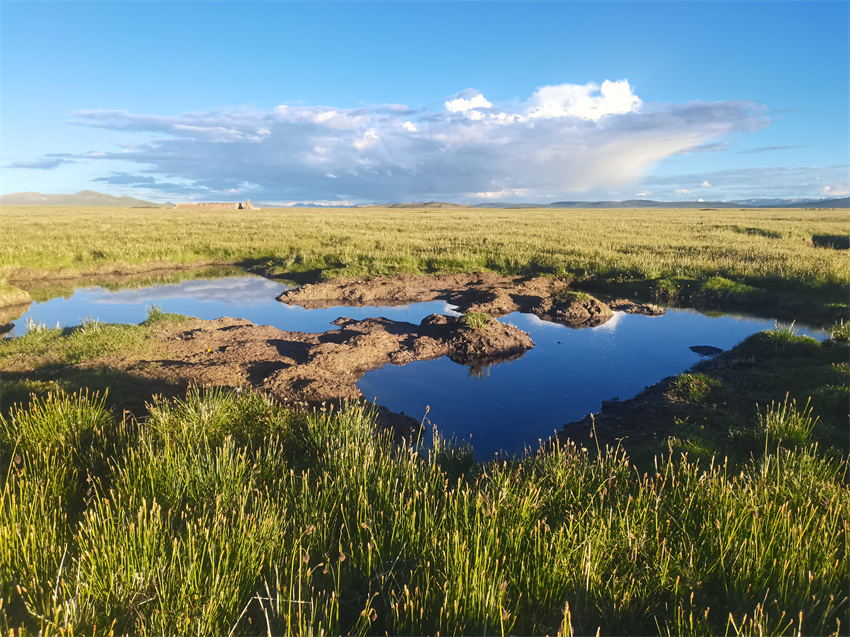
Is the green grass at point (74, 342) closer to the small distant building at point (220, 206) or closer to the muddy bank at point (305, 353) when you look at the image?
the muddy bank at point (305, 353)

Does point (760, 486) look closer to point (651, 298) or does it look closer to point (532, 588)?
point (532, 588)

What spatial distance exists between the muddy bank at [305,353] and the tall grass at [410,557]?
3.26 meters

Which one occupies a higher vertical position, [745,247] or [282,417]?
[745,247]

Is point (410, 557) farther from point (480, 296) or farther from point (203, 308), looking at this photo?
point (203, 308)

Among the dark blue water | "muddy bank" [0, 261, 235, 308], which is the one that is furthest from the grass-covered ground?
"muddy bank" [0, 261, 235, 308]

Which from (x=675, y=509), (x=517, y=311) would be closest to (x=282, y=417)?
(x=675, y=509)

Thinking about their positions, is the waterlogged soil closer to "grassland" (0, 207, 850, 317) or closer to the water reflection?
the water reflection

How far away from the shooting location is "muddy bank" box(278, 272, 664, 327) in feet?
44.3

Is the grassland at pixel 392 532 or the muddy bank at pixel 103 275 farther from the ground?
the muddy bank at pixel 103 275

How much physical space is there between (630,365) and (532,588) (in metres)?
7.85

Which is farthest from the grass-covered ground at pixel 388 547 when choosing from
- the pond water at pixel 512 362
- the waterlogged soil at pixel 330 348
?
the waterlogged soil at pixel 330 348

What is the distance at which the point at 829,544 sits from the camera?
2.98 metres

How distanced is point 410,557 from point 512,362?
7023 mm

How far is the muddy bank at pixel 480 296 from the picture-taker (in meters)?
13.5
